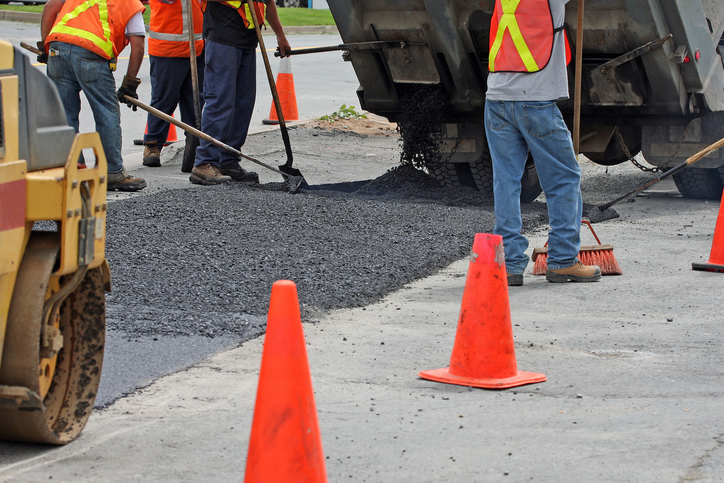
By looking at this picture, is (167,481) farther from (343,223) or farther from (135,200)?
(135,200)

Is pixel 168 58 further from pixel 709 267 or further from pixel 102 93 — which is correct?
pixel 709 267

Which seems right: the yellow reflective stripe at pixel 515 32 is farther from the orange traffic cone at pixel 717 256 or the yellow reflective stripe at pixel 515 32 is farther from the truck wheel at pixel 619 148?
the truck wheel at pixel 619 148

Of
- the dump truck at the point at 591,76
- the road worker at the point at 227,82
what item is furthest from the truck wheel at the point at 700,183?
the road worker at the point at 227,82

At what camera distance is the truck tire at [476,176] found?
7.72m

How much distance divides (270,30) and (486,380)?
948 inches

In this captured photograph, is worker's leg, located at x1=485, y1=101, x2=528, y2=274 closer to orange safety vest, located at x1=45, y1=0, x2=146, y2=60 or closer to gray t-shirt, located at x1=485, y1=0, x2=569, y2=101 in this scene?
gray t-shirt, located at x1=485, y1=0, x2=569, y2=101

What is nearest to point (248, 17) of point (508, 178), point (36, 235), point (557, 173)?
point (508, 178)

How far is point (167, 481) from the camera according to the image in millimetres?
2477

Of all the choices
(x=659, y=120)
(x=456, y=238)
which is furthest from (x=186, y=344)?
(x=659, y=120)

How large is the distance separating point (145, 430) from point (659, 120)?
533 centimetres

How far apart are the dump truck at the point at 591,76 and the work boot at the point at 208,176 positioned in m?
1.40

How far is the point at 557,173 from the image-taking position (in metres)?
4.98

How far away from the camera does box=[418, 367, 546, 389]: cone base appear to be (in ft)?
10.7

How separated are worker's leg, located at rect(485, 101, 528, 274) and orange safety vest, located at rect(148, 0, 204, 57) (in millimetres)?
4385
